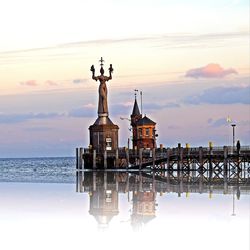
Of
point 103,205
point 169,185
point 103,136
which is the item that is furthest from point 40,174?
point 103,205

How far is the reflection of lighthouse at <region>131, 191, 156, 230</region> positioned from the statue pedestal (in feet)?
110

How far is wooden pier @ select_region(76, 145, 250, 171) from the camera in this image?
57.3 meters

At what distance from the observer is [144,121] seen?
70.5m

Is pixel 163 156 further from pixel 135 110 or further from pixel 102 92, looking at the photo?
pixel 135 110

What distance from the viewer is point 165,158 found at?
60375 mm

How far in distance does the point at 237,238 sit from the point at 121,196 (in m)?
13.9

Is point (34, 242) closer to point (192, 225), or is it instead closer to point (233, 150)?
point (192, 225)

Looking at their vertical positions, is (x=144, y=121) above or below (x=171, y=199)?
above

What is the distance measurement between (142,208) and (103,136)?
137ft

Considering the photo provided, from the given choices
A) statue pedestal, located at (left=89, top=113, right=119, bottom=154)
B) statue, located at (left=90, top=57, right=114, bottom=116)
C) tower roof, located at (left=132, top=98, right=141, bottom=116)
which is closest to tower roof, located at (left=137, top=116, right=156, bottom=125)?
statue pedestal, located at (left=89, top=113, right=119, bottom=154)

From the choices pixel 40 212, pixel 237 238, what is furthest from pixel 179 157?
pixel 237 238

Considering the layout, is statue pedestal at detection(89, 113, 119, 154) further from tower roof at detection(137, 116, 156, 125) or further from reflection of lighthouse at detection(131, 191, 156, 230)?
reflection of lighthouse at detection(131, 191, 156, 230)

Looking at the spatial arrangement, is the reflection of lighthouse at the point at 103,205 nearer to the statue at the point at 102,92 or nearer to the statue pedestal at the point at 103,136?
the statue pedestal at the point at 103,136

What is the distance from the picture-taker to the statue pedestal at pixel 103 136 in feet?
218
